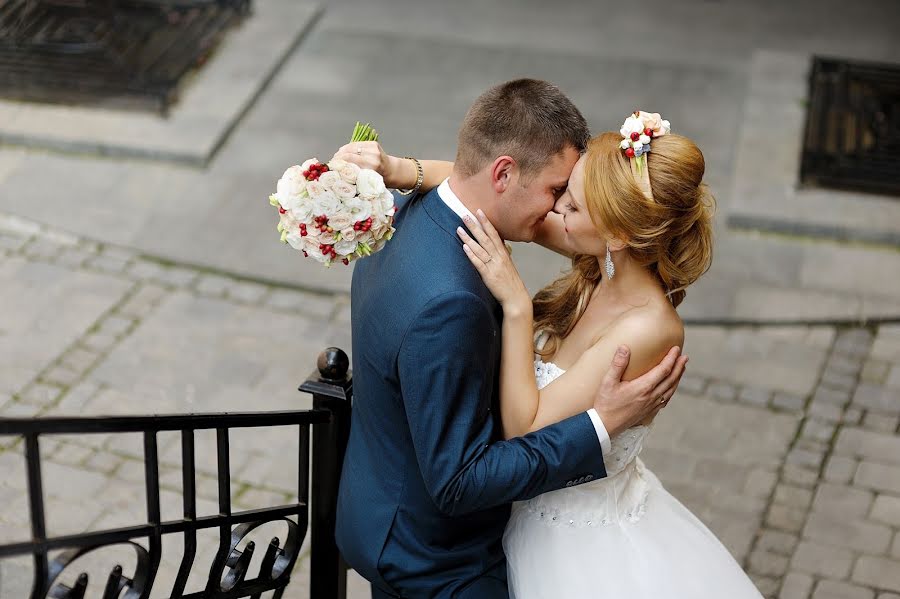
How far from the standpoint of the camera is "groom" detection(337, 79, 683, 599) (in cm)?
301

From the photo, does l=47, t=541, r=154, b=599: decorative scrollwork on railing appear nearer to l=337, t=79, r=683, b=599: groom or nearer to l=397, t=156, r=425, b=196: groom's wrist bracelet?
l=337, t=79, r=683, b=599: groom

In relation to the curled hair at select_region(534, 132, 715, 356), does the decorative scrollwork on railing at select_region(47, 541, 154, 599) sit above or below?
below

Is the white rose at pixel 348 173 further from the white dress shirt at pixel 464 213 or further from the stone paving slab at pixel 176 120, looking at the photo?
the stone paving slab at pixel 176 120

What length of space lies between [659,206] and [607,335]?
1.45 feet

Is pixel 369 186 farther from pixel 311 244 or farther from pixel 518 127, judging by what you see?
pixel 518 127

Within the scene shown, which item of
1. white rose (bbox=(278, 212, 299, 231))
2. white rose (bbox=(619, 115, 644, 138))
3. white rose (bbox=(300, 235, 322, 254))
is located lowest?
white rose (bbox=(300, 235, 322, 254))

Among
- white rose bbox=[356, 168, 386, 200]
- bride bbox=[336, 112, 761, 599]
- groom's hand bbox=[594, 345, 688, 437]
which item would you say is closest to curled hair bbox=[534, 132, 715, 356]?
bride bbox=[336, 112, 761, 599]

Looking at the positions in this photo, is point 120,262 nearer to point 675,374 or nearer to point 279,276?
point 279,276

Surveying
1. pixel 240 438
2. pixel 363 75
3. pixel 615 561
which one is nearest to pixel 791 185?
pixel 363 75

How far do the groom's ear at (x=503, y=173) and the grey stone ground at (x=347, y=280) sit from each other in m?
2.35

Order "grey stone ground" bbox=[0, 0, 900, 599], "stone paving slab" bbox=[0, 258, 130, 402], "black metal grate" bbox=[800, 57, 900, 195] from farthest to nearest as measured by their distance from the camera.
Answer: "black metal grate" bbox=[800, 57, 900, 195] → "stone paving slab" bbox=[0, 258, 130, 402] → "grey stone ground" bbox=[0, 0, 900, 599]

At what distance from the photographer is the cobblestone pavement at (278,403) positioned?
5102 mm

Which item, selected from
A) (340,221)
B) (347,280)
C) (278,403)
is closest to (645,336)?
(340,221)

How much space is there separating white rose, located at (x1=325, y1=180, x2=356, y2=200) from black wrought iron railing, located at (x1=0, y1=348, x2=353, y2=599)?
26.7 inches
